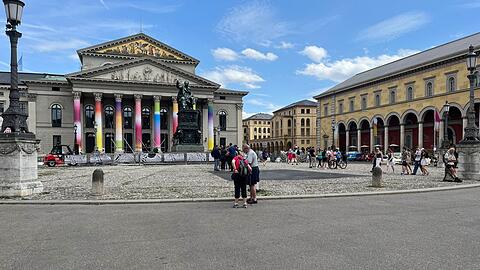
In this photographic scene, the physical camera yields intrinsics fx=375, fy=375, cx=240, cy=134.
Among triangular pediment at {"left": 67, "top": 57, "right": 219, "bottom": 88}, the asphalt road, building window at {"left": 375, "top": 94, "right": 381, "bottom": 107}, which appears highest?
triangular pediment at {"left": 67, "top": 57, "right": 219, "bottom": 88}

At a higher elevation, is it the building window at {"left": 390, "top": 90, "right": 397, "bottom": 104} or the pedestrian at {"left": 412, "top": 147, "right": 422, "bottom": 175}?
the building window at {"left": 390, "top": 90, "right": 397, "bottom": 104}

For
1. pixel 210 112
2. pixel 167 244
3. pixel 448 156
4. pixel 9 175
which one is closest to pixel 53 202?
pixel 9 175

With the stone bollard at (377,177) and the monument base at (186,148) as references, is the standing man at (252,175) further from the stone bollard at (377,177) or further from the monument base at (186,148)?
the monument base at (186,148)

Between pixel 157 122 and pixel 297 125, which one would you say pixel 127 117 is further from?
pixel 297 125

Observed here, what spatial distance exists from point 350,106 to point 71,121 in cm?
5089

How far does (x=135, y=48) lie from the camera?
6994 centimetres

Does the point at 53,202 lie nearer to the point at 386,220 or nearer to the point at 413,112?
the point at 386,220

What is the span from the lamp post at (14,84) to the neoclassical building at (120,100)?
48.6 m

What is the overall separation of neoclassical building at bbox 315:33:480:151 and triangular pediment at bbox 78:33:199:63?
115ft

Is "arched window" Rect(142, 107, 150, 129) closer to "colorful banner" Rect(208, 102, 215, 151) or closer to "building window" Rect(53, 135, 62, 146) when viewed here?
"colorful banner" Rect(208, 102, 215, 151)

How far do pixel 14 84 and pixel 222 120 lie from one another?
63242 millimetres

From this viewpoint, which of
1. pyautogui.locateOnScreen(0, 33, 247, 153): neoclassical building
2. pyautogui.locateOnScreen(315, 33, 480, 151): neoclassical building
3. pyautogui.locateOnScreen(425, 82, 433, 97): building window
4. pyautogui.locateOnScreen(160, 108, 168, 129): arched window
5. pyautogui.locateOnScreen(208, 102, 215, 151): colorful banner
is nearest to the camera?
pyautogui.locateOnScreen(315, 33, 480, 151): neoclassical building

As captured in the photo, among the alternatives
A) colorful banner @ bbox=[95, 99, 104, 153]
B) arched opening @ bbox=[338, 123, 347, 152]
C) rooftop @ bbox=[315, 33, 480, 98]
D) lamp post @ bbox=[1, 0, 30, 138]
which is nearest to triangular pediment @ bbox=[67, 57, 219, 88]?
colorful banner @ bbox=[95, 99, 104, 153]

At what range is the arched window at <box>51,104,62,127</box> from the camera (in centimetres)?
6362
